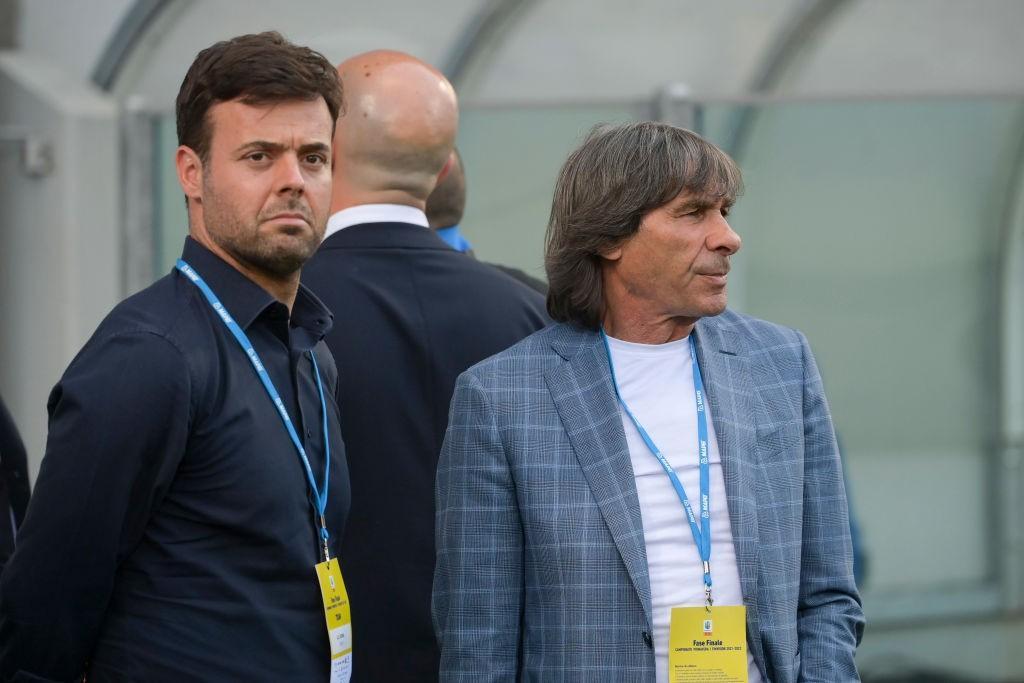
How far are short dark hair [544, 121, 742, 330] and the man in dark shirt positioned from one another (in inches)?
19.5

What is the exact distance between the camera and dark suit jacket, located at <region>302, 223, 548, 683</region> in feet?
10.4

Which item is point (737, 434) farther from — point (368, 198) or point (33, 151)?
point (33, 151)

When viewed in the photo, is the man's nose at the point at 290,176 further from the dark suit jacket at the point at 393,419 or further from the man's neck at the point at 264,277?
the dark suit jacket at the point at 393,419

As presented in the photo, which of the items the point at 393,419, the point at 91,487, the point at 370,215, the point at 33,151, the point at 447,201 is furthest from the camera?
Answer: the point at 33,151

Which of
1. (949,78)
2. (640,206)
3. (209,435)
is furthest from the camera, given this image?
(949,78)

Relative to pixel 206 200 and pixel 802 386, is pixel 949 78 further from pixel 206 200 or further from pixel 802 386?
pixel 206 200

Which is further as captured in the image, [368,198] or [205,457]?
[368,198]

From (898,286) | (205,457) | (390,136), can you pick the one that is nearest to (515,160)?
(898,286)

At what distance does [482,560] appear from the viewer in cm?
263

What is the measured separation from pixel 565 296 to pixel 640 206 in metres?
0.23

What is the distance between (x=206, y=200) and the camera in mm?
2586

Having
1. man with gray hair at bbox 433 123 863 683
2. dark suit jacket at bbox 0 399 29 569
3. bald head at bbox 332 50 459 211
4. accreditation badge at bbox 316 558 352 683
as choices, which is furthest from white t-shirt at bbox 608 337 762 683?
dark suit jacket at bbox 0 399 29 569

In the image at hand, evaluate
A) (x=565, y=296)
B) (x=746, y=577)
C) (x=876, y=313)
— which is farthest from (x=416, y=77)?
(x=876, y=313)

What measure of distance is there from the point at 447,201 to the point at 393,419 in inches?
39.4
